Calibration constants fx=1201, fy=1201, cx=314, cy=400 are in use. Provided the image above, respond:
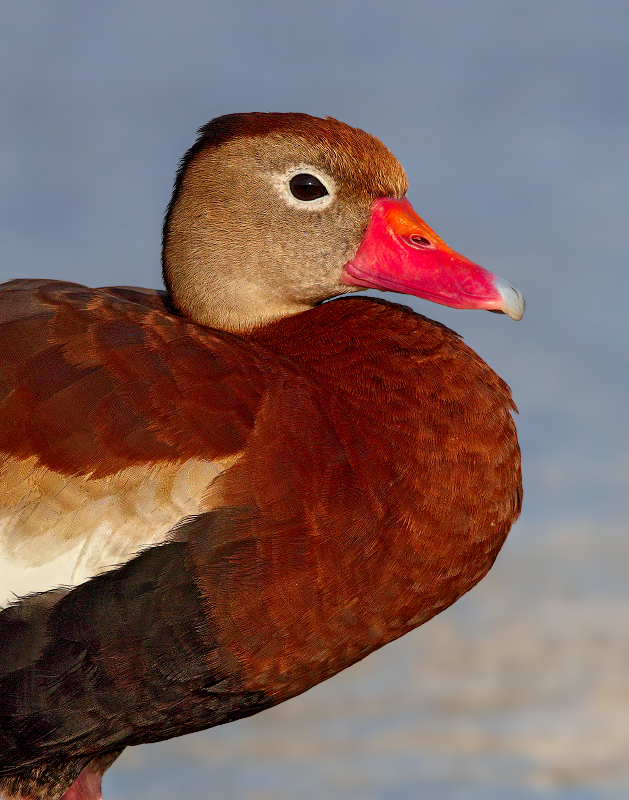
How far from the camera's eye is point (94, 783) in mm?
3836

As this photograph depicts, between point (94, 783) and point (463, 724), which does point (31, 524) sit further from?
point (463, 724)

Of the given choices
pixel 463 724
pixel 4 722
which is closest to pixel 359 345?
pixel 4 722

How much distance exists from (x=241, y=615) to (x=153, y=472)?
1.38 ft

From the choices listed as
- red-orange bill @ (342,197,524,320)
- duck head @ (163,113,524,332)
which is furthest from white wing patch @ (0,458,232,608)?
red-orange bill @ (342,197,524,320)

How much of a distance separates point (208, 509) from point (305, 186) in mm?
1094

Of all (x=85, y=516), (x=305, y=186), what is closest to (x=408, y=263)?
(x=305, y=186)

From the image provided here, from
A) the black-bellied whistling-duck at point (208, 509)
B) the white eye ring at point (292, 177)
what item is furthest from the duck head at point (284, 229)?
the black-bellied whistling-duck at point (208, 509)

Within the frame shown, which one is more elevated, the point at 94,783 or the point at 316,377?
the point at 316,377

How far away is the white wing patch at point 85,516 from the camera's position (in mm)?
3021

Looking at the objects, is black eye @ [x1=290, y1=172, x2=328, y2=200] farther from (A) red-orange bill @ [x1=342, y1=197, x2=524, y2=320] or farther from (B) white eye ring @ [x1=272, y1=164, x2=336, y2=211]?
(A) red-orange bill @ [x1=342, y1=197, x2=524, y2=320]

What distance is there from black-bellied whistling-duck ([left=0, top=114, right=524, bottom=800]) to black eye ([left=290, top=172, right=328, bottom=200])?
1.58 feet

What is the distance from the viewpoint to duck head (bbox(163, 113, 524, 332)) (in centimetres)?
355

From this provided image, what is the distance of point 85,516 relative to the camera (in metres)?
3.05

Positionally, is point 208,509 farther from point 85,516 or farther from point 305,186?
point 305,186
